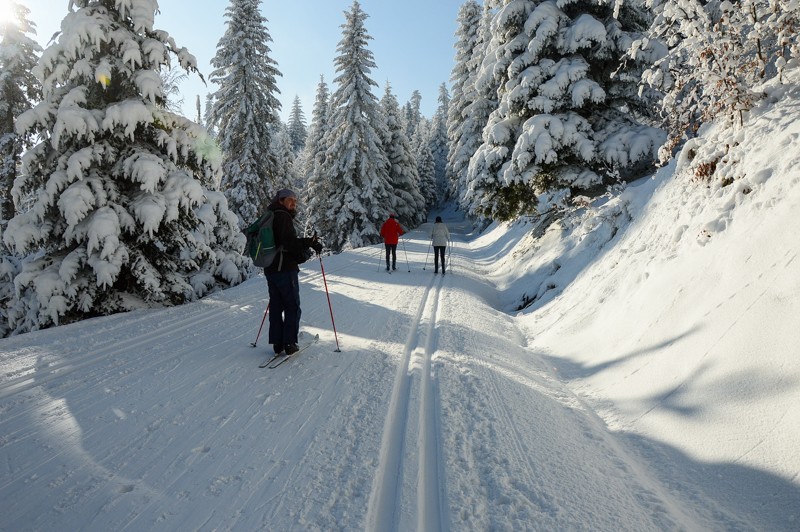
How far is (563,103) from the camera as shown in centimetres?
1112

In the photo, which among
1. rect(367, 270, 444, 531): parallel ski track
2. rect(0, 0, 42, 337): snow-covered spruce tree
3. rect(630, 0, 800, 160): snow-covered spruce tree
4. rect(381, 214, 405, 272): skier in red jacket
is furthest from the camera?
rect(0, 0, 42, 337): snow-covered spruce tree

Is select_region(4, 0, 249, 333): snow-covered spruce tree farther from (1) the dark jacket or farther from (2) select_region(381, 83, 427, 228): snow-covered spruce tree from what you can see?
(2) select_region(381, 83, 427, 228): snow-covered spruce tree

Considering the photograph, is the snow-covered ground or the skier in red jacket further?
the skier in red jacket

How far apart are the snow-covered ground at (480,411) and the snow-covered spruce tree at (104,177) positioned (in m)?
1.58

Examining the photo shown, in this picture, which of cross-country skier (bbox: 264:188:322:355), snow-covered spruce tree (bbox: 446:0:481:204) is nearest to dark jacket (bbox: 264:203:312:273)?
cross-country skier (bbox: 264:188:322:355)

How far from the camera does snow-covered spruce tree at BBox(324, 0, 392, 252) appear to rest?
26.6 metres

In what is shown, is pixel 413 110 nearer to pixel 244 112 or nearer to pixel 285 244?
pixel 244 112

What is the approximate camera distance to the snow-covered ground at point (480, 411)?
8.61ft

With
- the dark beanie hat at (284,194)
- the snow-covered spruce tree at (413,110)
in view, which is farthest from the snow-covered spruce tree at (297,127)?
the dark beanie hat at (284,194)

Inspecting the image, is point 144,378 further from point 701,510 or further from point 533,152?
point 533,152

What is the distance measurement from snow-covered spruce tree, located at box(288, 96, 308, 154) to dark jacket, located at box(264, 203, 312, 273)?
76.2 m

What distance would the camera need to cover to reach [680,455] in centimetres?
307

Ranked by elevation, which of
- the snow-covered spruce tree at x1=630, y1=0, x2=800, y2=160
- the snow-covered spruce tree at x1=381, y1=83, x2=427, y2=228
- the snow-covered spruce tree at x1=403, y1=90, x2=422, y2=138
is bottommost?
the snow-covered spruce tree at x1=630, y1=0, x2=800, y2=160

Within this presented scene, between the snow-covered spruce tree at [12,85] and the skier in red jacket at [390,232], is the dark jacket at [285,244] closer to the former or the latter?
the skier in red jacket at [390,232]
